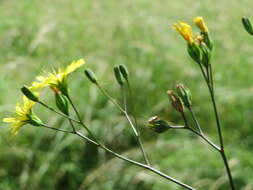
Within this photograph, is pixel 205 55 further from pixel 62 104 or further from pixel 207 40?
pixel 62 104

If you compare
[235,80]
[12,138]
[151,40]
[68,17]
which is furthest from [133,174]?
[68,17]

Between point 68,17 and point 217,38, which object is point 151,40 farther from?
point 68,17

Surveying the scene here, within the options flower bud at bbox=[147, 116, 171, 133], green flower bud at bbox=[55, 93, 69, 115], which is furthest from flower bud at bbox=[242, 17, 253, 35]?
green flower bud at bbox=[55, 93, 69, 115]

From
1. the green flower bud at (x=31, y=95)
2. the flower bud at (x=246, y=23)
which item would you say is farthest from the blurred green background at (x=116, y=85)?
the green flower bud at (x=31, y=95)

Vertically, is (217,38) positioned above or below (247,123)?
above

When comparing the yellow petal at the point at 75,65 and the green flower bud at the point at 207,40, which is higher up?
the yellow petal at the point at 75,65

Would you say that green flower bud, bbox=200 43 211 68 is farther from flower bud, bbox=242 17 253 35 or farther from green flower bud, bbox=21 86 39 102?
green flower bud, bbox=21 86 39 102

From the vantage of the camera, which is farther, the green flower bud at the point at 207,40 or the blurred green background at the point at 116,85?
the blurred green background at the point at 116,85

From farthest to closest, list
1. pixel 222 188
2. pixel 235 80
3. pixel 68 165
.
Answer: pixel 235 80, pixel 68 165, pixel 222 188

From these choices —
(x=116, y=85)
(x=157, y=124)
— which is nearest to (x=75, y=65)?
(x=157, y=124)

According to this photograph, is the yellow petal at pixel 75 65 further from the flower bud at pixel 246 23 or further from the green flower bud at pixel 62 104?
the flower bud at pixel 246 23
